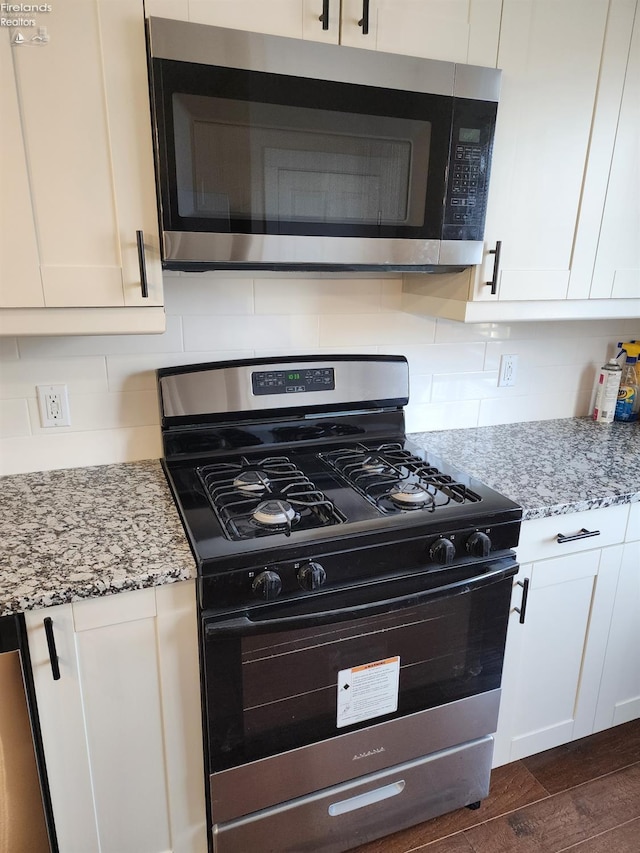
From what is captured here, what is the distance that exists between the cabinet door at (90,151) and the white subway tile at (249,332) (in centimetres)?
36

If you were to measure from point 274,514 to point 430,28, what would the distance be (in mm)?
1143

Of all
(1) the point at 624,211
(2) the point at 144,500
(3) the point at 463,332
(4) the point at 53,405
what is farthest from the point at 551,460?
(4) the point at 53,405

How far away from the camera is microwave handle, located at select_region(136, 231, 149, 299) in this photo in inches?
Answer: 45.8

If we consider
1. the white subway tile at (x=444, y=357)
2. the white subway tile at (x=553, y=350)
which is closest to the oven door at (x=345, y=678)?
the white subway tile at (x=444, y=357)

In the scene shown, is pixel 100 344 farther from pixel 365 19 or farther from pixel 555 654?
pixel 555 654

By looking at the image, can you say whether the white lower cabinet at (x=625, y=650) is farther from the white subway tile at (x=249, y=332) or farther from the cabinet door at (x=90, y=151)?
the cabinet door at (x=90, y=151)

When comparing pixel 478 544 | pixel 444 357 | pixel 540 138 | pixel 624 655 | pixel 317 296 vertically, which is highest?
pixel 540 138

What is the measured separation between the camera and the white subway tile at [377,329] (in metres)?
1.72

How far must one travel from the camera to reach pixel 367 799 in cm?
140

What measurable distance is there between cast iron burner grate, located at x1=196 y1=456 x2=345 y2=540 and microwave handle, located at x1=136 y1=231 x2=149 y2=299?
49cm

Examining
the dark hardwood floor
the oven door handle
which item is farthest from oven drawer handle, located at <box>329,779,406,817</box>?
the oven door handle

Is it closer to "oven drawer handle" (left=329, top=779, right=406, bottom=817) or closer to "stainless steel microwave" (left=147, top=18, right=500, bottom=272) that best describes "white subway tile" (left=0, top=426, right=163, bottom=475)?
"stainless steel microwave" (left=147, top=18, right=500, bottom=272)

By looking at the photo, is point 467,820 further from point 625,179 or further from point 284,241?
point 625,179

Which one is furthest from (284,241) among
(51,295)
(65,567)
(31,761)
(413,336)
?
(31,761)
